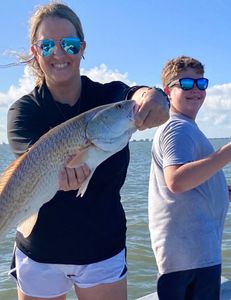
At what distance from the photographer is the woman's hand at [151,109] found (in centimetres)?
282

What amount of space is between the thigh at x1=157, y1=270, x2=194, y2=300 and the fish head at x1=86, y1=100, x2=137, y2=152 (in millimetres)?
1337

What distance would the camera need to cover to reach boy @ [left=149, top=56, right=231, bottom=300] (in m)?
3.68

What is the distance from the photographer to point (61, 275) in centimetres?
339

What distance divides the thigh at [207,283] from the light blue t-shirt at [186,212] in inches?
2.1

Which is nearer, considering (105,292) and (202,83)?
(105,292)

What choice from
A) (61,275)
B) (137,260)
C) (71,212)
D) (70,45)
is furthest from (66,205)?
(137,260)

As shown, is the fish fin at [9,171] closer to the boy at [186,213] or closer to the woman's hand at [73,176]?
the woman's hand at [73,176]

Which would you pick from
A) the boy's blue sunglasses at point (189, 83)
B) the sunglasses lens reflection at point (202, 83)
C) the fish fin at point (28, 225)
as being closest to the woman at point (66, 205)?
the fish fin at point (28, 225)

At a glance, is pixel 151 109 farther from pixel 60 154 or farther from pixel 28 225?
pixel 28 225

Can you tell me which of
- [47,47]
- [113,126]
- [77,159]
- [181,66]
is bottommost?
[77,159]

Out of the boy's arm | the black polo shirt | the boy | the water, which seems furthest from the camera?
the water

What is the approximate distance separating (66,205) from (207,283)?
1.26 metres

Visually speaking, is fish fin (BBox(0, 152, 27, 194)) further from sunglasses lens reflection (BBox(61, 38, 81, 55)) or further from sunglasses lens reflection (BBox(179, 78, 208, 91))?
sunglasses lens reflection (BBox(179, 78, 208, 91))

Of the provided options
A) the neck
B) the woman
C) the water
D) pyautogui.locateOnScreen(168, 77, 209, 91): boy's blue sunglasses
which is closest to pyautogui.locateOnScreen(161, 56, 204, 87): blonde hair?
pyautogui.locateOnScreen(168, 77, 209, 91): boy's blue sunglasses
